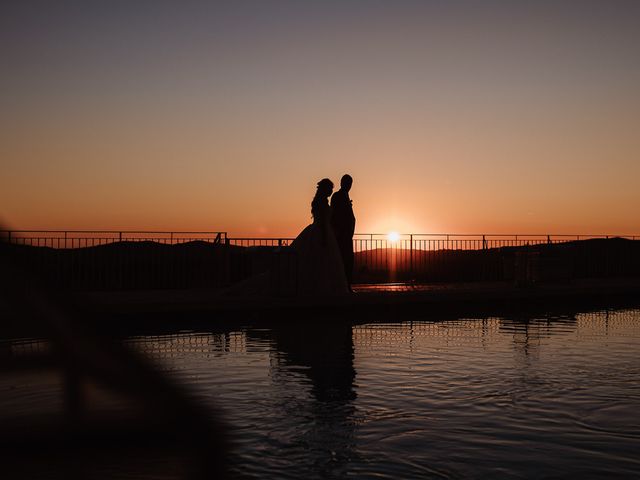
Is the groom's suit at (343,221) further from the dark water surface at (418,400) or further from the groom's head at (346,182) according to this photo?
the dark water surface at (418,400)

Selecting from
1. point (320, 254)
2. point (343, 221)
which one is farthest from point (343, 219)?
point (320, 254)

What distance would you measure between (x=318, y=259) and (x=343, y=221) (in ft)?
4.30

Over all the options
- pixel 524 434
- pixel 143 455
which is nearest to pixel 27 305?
pixel 143 455

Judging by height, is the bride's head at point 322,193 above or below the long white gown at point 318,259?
above

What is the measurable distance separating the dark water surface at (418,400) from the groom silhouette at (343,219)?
214 inches

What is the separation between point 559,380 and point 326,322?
7131 mm

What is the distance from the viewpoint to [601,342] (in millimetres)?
12031

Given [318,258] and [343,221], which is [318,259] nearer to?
[318,258]

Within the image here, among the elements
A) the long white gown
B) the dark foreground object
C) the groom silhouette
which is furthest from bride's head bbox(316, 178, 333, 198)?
the dark foreground object

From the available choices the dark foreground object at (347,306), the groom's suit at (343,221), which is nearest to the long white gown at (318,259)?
the groom's suit at (343,221)

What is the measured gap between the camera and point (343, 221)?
18.5 metres

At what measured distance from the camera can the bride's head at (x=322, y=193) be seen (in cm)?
1720

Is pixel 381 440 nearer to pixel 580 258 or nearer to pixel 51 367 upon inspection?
pixel 51 367

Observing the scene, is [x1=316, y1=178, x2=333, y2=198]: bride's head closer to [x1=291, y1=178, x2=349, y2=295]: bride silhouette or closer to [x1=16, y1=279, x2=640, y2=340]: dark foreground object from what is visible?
[x1=291, y1=178, x2=349, y2=295]: bride silhouette
